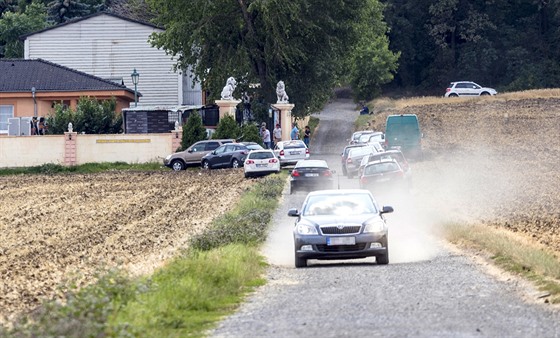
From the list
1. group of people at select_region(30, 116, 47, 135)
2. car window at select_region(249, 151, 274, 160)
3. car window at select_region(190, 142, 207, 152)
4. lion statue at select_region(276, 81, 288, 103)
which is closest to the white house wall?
lion statue at select_region(276, 81, 288, 103)

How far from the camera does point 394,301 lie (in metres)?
18.5

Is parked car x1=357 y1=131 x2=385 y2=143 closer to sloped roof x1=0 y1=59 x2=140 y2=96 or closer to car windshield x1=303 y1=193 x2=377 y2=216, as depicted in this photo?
sloped roof x1=0 y1=59 x2=140 y2=96

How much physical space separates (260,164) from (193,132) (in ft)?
36.6

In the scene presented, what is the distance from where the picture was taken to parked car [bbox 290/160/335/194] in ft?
146

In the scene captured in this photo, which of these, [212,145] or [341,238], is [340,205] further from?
[212,145]

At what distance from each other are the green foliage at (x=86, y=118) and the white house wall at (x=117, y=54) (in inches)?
519

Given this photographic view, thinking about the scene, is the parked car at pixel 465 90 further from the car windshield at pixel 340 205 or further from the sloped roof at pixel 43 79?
the car windshield at pixel 340 205

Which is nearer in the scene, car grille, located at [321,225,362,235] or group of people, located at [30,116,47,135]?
car grille, located at [321,225,362,235]

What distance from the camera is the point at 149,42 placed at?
80.6m

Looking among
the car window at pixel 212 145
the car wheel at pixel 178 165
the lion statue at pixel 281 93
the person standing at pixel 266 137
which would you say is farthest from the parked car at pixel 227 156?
the lion statue at pixel 281 93

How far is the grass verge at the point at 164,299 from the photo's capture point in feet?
45.4

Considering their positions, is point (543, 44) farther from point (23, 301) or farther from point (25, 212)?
point (23, 301)

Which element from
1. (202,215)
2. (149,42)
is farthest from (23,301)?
(149,42)

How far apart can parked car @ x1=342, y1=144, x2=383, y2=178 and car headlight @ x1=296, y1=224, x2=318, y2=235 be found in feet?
91.6
